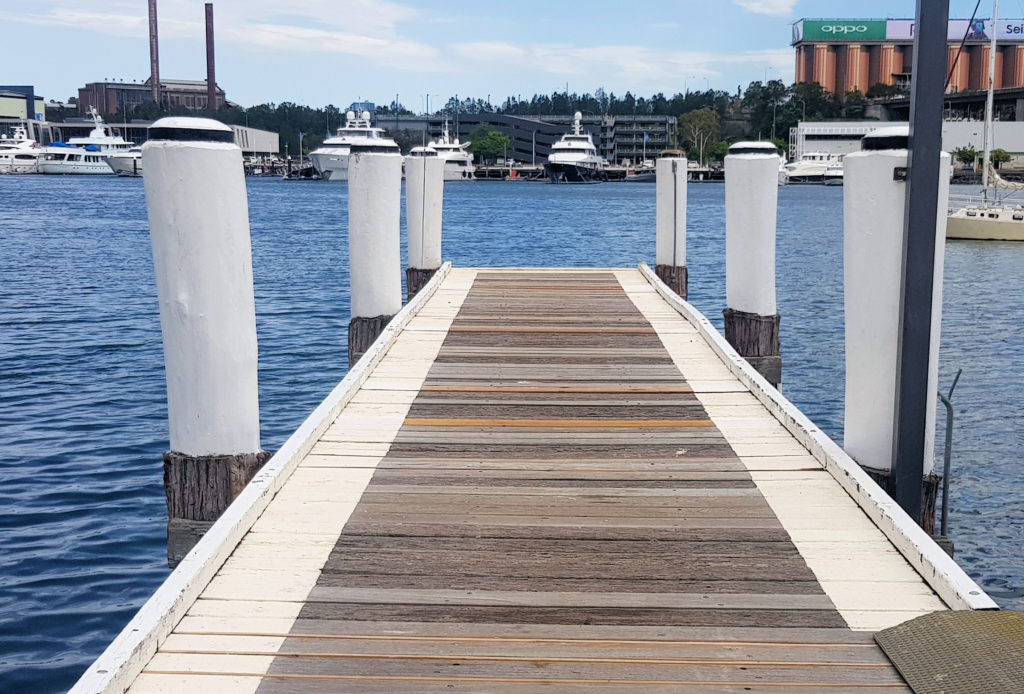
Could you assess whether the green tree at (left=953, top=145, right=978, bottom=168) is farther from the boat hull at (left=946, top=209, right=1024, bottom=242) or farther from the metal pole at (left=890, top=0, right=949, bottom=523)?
the metal pole at (left=890, top=0, right=949, bottom=523)

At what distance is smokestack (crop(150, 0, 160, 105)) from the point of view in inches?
6757

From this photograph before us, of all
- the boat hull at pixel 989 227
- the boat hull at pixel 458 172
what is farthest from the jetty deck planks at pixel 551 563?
the boat hull at pixel 458 172

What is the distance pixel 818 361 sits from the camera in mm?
17859

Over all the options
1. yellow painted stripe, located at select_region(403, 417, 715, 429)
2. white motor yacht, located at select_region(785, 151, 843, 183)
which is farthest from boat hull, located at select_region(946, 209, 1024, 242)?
white motor yacht, located at select_region(785, 151, 843, 183)

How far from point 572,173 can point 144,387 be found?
12525 cm

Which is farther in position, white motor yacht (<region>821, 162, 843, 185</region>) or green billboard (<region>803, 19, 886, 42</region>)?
green billboard (<region>803, 19, 886, 42</region>)

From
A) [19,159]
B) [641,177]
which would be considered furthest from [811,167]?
[19,159]

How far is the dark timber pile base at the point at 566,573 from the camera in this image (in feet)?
9.86

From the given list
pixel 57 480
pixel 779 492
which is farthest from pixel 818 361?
pixel 779 492

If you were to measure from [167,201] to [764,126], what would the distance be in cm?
15862

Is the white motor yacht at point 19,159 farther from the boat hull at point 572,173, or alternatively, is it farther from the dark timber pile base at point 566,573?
the dark timber pile base at point 566,573

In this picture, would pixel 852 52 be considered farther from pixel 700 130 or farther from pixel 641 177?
pixel 641 177

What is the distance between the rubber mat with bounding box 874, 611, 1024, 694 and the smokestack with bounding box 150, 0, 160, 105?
186748 millimetres

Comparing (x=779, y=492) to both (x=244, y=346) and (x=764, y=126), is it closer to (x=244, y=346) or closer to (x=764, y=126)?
(x=244, y=346)
